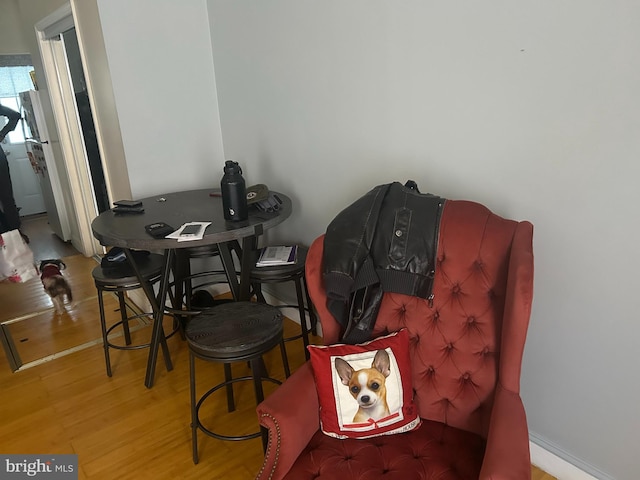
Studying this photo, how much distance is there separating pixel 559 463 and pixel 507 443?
0.83 m

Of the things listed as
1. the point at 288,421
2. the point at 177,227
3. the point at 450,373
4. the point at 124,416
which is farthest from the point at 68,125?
the point at 450,373

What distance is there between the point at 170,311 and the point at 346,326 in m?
1.12

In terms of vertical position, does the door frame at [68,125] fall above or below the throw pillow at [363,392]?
above

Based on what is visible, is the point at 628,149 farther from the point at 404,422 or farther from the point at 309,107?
the point at 309,107

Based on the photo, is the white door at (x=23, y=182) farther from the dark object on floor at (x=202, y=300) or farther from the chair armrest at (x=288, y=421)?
the chair armrest at (x=288, y=421)

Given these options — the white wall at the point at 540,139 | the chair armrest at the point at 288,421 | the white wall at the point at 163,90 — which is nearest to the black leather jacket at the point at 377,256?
the chair armrest at the point at 288,421

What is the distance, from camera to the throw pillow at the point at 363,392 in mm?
1424

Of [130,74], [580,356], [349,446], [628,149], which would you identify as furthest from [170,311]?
[628,149]

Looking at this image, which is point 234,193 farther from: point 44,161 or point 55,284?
point 44,161

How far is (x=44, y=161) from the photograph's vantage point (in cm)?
436

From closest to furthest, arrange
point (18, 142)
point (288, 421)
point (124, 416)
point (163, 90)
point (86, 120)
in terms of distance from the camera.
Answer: point (288, 421) → point (124, 416) → point (163, 90) → point (86, 120) → point (18, 142)

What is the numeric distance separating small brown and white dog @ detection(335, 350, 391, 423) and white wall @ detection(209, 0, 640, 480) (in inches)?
26.8

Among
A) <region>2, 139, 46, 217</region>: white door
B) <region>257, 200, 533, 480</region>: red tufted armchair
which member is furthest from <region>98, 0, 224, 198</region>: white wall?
<region>2, 139, 46, 217</region>: white door

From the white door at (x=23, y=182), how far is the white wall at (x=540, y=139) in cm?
498
